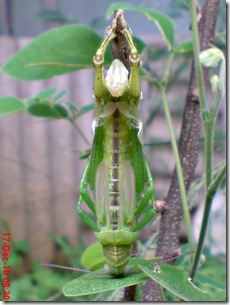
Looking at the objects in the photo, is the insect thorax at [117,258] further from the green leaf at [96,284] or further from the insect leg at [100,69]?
the insect leg at [100,69]

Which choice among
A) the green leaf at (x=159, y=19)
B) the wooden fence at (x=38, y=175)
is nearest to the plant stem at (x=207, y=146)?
the green leaf at (x=159, y=19)

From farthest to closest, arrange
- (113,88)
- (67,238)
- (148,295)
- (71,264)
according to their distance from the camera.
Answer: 1. (67,238)
2. (71,264)
3. (148,295)
4. (113,88)

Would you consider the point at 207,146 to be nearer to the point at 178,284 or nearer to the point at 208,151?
the point at 208,151

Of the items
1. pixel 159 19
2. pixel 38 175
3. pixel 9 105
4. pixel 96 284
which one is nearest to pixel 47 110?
pixel 9 105

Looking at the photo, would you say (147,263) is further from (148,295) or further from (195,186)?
(195,186)

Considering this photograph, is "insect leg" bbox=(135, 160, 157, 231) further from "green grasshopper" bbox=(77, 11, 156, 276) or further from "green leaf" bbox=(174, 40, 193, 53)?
"green leaf" bbox=(174, 40, 193, 53)

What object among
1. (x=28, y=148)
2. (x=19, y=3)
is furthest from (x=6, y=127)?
(x=19, y=3)
